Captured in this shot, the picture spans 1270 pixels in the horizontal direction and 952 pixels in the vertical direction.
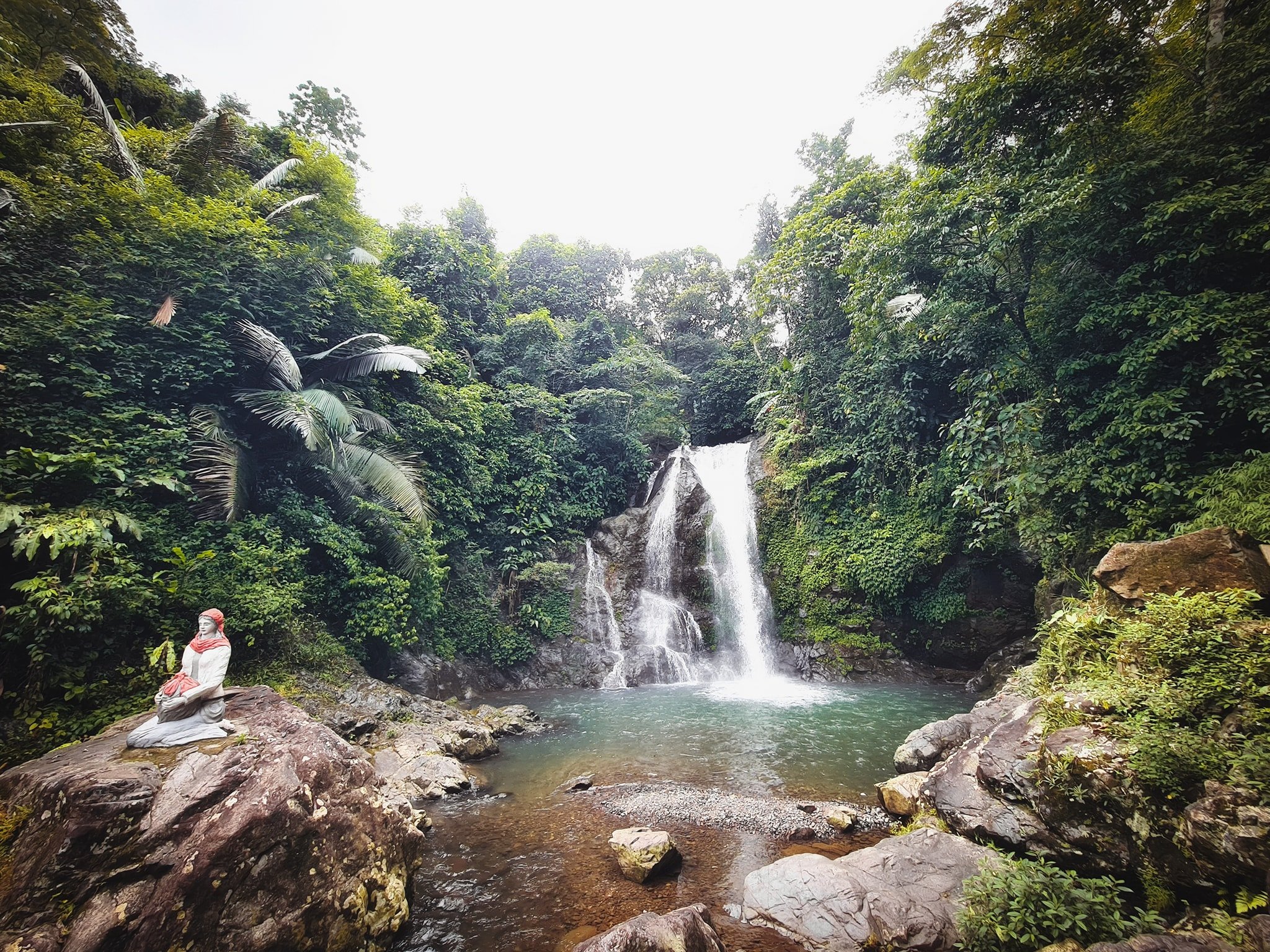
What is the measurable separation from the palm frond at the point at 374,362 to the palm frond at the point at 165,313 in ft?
9.69

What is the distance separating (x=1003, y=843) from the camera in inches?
163

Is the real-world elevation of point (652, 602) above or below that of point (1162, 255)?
below

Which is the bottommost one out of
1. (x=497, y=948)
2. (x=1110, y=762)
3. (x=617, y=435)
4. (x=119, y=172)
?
(x=497, y=948)

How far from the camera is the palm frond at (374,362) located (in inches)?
427

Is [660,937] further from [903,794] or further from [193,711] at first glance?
[193,711]

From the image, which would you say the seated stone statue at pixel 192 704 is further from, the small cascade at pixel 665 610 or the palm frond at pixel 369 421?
the small cascade at pixel 665 610

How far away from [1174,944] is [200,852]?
18.6 ft

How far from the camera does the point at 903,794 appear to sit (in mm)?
5570

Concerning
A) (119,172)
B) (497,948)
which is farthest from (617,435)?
(497,948)

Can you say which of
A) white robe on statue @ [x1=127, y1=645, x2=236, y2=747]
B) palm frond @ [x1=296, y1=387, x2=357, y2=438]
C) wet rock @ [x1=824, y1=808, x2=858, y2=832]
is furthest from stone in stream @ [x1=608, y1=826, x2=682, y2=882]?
palm frond @ [x1=296, y1=387, x2=357, y2=438]

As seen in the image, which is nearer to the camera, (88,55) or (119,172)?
(119,172)

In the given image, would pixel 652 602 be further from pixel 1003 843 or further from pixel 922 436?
pixel 1003 843

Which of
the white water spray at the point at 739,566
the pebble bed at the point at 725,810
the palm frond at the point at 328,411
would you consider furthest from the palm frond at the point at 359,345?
the white water spray at the point at 739,566

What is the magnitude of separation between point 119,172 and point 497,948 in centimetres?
1340
